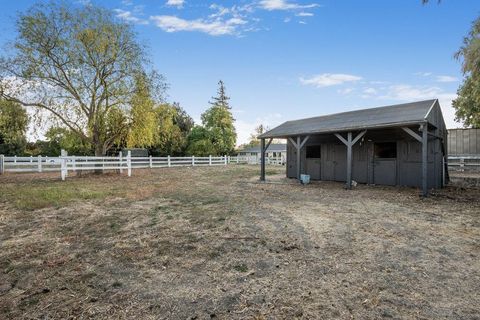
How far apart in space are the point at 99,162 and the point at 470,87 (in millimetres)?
28988

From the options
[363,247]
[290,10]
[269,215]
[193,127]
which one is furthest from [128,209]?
[193,127]

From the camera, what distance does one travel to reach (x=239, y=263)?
329cm

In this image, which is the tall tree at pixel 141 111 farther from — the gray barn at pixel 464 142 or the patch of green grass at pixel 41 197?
the gray barn at pixel 464 142

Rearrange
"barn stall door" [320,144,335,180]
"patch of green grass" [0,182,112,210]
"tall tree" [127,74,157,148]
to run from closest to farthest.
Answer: "patch of green grass" [0,182,112,210], "barn stall door" [320,144,335,180], "tall tree" [127,74,157,148]

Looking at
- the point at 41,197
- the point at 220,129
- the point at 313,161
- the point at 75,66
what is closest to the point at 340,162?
the point at 313,161

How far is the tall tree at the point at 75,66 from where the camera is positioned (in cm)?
1321

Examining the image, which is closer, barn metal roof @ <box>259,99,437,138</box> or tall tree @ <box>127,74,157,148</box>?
barn metal roof @ <box>259,99,437,138</box>

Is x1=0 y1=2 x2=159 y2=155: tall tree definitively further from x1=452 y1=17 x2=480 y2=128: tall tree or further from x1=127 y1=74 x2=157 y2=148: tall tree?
x1=452 y1=17 x2=480 y2=128: tall tree

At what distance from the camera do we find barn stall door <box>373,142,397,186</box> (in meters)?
10.9

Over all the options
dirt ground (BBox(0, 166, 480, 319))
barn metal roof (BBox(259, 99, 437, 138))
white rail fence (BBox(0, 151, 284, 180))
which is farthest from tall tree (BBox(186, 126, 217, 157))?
dirt ground (BBox(0, 166, 480, 319))

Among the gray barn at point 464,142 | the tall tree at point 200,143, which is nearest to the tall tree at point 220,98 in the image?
the tall tree at point 200,143

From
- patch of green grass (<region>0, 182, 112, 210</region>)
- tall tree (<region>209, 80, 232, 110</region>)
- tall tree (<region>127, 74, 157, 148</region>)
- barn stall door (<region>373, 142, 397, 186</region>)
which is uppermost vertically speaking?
tall tree (<region>209, 80, 232, 110</region>)

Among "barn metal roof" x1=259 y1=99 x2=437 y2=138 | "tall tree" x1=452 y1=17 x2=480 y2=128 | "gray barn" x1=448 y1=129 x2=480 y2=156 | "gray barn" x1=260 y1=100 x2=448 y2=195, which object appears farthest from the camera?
"gray barn" x1=448 y1=129 x2=480 y2=156

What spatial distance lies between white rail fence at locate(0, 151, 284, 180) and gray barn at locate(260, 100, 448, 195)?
1004 centimetres
